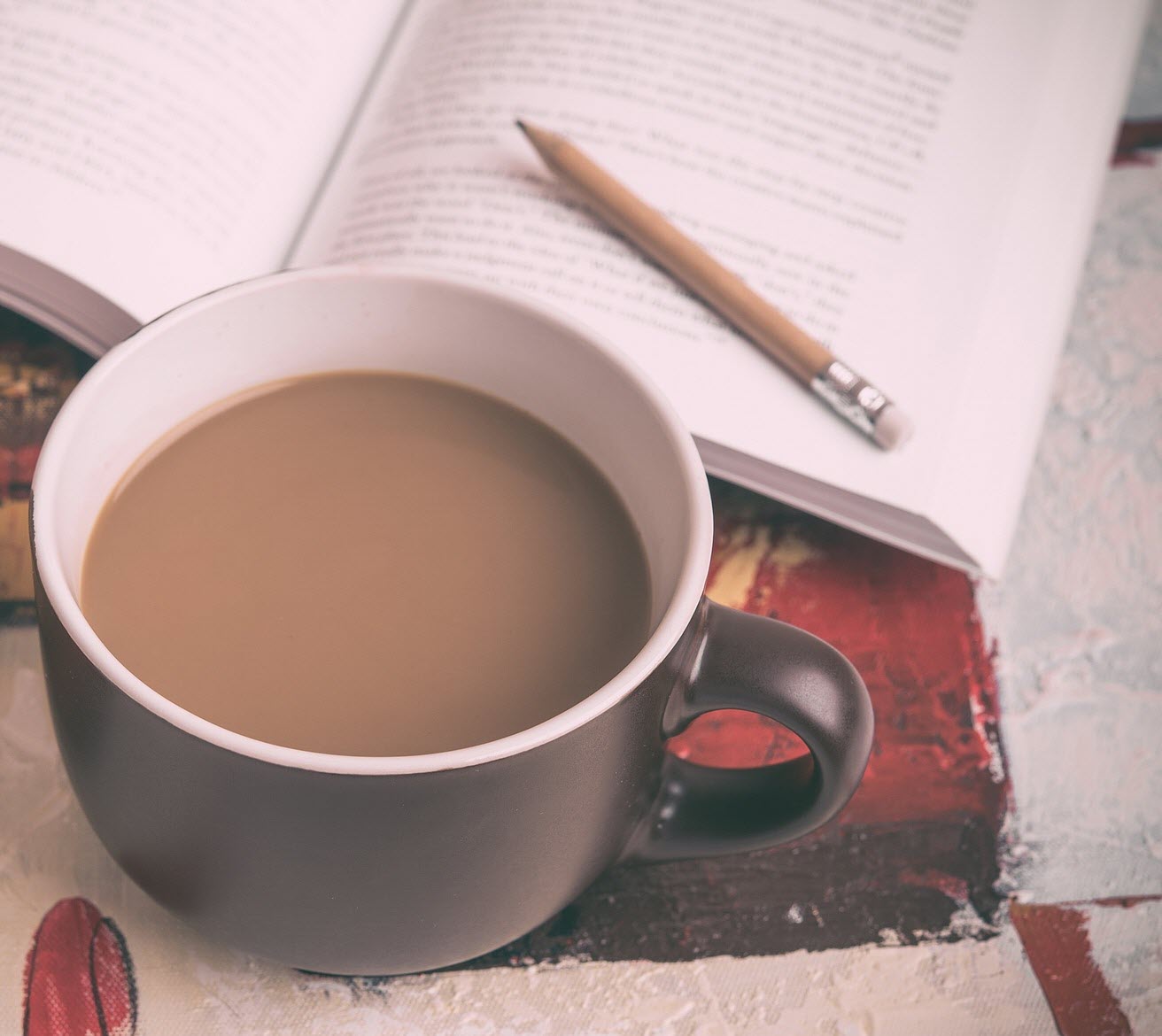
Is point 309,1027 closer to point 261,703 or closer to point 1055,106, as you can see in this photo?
point 261,703

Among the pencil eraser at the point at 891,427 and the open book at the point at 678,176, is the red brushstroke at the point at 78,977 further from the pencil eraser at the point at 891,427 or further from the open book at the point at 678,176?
the pencil eraser at the point at 891,427

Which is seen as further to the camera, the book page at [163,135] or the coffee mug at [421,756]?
the book page at [163,135]

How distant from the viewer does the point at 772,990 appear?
488 millimetres

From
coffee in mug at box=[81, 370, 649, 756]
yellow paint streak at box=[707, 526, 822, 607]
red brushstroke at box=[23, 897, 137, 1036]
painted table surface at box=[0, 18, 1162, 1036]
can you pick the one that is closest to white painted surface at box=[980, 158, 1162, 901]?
painted table surface at box=[0, 18, 1162, 1036]

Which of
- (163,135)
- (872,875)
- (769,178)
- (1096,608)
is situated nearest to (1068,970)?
(872,875)

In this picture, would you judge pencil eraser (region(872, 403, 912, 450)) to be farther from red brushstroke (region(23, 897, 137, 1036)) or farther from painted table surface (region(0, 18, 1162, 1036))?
red brushstroke (region(23, 897, 137, 1036))

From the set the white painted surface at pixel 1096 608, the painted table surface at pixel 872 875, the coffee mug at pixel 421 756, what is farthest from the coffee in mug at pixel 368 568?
the white painted surface at pixel 1096 608

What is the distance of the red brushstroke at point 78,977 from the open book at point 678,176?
0.29m

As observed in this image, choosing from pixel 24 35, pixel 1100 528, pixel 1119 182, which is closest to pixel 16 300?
pixel 24 35

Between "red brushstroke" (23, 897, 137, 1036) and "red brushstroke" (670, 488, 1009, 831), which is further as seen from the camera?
"red brushstroke" (670, 488, 1009, 831)

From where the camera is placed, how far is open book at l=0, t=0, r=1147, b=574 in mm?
618

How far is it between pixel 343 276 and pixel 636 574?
0.53ft

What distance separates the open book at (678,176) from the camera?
2.03ft

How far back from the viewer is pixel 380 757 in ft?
1.19
